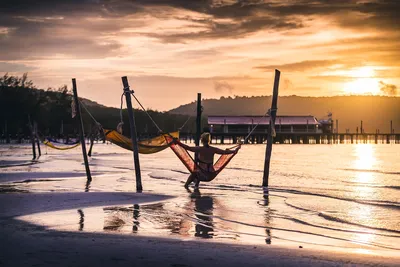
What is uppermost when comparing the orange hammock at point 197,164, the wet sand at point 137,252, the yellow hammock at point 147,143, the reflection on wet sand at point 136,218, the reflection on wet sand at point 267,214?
the yellow hammock at point 147,143

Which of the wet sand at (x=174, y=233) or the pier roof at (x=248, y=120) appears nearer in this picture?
the wet sand at (x=174, y=233)

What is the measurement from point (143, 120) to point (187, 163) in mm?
133022

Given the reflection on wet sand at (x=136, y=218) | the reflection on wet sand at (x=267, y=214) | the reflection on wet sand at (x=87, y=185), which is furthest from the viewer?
the reflection on wet sand at (x=87, y=185)

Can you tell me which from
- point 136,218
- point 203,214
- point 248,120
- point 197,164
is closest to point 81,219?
point 136,218

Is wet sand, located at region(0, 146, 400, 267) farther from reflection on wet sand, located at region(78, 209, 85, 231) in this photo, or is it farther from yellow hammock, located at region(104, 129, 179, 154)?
yellow hammock, located at region(104, 129, 179, 154)

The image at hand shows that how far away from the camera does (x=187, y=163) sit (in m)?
14.8

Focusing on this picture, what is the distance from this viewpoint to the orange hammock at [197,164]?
14281mm

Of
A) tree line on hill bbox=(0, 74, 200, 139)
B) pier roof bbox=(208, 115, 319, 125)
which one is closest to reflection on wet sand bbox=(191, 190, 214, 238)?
tree line on hill bbox=(0, 74, 200, 139)

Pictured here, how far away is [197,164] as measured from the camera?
14297 millimetres

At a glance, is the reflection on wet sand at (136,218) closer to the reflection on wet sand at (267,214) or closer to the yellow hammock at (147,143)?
the reflection on wet sand at (267,214)

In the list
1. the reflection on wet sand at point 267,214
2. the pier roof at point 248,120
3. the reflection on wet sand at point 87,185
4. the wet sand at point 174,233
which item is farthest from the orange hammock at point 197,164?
the pier roof at point 248,120

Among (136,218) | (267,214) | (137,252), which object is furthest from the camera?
(267,214)

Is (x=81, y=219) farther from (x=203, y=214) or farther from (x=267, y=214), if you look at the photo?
(x=267, y=214)

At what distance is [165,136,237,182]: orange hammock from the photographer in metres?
14.3
